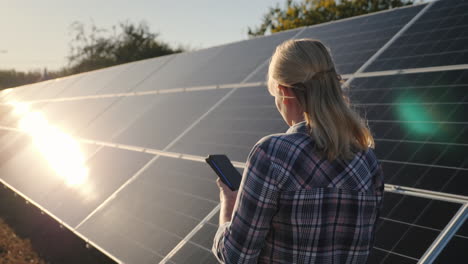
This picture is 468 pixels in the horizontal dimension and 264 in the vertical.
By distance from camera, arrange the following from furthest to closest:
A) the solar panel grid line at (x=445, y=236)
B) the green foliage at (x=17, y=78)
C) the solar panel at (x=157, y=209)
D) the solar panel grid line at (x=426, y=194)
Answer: the green foliage at (x=17, y=78) → the solar panel at (x=157, y=209) → the solar panel grid line at (x=426, y=194) → the solar panel grid line at (x=445, y=236)

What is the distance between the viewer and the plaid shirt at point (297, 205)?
204 cm

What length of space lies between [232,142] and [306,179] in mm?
3674

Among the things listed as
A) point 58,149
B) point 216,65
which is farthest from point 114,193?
point 58,149

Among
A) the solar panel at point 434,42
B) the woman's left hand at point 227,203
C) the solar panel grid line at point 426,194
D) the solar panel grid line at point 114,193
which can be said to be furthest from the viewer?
the solar panel grid line at point 114,193

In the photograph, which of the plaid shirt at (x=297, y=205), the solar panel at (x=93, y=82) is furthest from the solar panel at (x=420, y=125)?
the solar panel at (x=93, y=82)

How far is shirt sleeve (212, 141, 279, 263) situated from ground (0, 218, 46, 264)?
6.68 metres

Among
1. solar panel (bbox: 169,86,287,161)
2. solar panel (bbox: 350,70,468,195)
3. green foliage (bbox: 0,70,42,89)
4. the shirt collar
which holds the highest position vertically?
the shirt collar

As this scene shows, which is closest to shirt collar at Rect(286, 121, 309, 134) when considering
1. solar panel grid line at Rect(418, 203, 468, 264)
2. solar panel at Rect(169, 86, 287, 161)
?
solar panel grid line at Rect(418, 203, 468, 264)

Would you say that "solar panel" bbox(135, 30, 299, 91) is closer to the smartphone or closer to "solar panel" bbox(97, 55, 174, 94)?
"solar panel" bbox(97, 55, 174, 94)

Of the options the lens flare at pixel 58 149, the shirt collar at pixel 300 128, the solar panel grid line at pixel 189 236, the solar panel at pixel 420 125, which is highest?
the shirt collar at pixel 300 128

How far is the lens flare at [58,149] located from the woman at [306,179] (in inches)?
227

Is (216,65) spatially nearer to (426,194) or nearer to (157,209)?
(157,209)

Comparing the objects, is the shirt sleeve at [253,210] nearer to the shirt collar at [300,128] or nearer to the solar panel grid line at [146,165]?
the shirt collar at [300,128]

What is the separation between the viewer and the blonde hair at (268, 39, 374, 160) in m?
2.04
